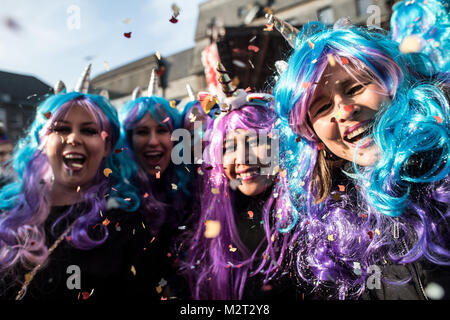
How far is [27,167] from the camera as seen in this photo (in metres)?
2.16

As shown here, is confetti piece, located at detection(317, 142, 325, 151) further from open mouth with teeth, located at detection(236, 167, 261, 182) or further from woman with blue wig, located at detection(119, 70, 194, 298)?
woman with blue wig, located at detection(119, 70, 194, 298)

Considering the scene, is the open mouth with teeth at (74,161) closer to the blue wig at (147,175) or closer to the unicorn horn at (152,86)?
the blue wig at (147,175)

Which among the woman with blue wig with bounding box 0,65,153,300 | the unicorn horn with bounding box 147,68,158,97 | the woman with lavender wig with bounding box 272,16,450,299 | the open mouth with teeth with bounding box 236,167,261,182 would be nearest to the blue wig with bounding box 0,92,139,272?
the woman with blue wig with bounding box 0,65,153,300

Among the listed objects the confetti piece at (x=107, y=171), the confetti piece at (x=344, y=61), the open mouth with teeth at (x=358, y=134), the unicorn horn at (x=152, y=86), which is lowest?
the open mouth with teeth at (x=358, y=134)

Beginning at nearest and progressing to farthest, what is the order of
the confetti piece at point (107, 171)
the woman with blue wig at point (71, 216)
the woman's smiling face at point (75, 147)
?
the woman with blue wig at point (71, 216) → the woman's smiling face at point (75, 147) → the confetti piece at point (107, 171)

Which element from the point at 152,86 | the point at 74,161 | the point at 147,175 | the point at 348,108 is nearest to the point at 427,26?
the point at 348,108

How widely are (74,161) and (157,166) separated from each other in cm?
64

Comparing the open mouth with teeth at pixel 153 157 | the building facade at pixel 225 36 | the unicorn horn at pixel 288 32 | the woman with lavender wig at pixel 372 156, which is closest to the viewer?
the woman with lavender wig at pixel 372 156

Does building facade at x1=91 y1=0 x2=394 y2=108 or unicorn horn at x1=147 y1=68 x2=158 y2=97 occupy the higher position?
building facade at x1=91 y1=0 x2=394 y2=108

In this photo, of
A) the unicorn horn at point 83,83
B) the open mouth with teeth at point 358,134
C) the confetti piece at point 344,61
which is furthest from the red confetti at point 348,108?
the unicorn horn at point 83,83

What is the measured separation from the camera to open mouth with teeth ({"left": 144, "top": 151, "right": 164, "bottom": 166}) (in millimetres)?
2338

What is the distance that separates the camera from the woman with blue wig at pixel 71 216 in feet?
5.86

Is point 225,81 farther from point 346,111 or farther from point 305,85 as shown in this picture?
point 346,111

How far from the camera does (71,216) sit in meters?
1.94
